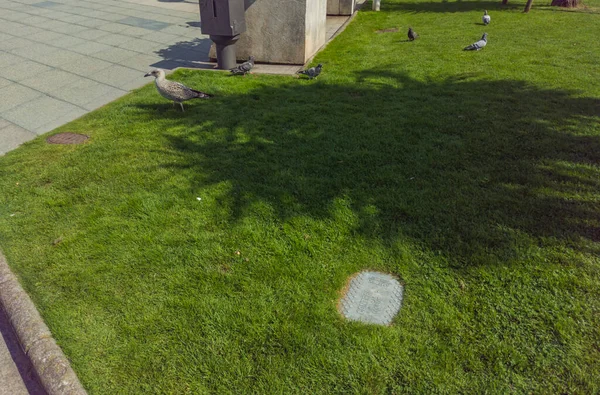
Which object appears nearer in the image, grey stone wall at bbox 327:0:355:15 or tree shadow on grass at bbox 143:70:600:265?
tree shadow on grass at bbox 143:70:600:265

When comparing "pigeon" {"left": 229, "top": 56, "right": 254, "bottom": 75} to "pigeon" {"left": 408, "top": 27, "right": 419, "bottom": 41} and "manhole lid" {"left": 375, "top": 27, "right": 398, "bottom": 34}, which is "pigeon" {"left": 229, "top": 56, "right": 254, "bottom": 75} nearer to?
"pigeon" {"left": 408, "top": 27, "right": 419, "bottom": 41}

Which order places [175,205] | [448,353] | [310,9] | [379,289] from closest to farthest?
[448,353] → [379,289] → [175,205] → [310,9]

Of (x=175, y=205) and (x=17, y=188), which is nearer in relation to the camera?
(x=175, y=205)

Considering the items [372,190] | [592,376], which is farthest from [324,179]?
[592,376]

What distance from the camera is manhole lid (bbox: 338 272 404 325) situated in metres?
3.32

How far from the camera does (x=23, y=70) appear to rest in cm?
884

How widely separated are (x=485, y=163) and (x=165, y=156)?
4.36m

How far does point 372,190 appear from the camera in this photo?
4.78 meters

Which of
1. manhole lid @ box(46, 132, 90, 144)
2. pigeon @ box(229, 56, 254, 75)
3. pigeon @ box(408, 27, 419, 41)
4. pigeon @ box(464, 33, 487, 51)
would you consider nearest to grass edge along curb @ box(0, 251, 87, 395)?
manhole lid @ box(46, 132, 90, 144)

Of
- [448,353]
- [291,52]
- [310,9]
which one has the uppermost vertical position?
[310,9]

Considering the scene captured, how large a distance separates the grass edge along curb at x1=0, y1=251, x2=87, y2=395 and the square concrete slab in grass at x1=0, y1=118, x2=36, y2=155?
10.1ft

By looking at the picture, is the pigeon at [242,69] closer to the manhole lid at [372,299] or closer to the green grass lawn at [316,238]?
the green grass lawn at [316,238]

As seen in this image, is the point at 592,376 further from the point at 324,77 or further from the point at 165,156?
the point at 324,77

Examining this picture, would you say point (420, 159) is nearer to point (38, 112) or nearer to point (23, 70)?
point (38, 112)
